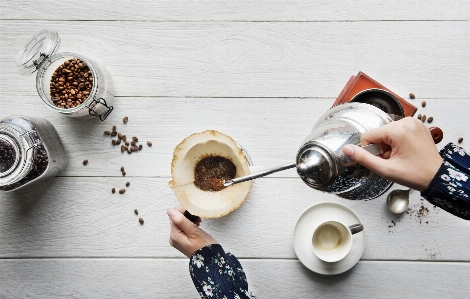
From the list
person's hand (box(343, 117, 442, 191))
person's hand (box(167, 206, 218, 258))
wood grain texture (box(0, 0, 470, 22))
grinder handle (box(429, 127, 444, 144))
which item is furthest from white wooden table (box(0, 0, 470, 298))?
person's hand (box(343, 117, 442, 191))

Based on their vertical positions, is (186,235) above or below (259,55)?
below

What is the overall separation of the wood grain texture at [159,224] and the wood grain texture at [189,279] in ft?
0.08

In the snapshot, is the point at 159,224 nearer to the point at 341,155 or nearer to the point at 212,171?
the point at 212,171

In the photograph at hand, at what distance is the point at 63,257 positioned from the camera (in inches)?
44.8

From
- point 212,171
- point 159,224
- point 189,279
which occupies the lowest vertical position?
point 189,279

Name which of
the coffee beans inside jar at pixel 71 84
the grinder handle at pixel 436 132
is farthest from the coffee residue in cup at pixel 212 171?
the grinder handle at pixel 436 132

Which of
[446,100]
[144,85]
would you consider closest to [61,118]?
[144,85]

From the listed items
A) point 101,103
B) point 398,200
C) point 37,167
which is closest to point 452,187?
point 398,200

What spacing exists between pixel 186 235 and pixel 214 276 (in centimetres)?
11

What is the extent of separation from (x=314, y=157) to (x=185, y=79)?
521mm

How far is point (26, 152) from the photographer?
100 centimetres

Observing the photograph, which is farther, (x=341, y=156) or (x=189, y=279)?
(x=189, y=279)

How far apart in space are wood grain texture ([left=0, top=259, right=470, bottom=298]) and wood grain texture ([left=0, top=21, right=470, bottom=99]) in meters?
0.43

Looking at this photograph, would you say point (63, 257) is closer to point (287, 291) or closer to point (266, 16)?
point (287, 291)
